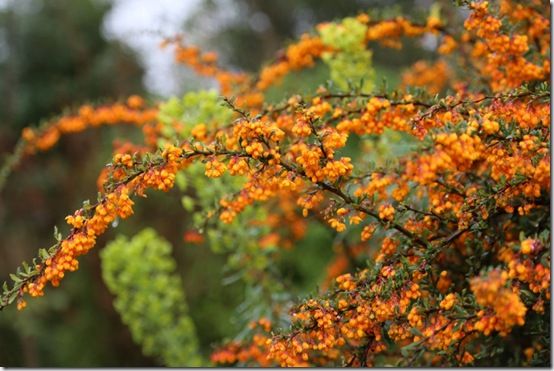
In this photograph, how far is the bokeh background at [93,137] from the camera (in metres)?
4.77

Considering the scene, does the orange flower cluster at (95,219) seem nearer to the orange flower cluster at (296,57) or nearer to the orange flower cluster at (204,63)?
the orange flower cluster at (296,57)

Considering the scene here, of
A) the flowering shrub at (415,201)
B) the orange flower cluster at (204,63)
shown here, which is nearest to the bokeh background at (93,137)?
the orange flower cluster at (204,63)

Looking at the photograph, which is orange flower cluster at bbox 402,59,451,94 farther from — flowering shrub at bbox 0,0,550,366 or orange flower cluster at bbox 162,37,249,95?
flowering shrub at bbox 0,0,550,366

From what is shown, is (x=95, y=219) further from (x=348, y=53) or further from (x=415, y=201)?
(x=348, y=53)

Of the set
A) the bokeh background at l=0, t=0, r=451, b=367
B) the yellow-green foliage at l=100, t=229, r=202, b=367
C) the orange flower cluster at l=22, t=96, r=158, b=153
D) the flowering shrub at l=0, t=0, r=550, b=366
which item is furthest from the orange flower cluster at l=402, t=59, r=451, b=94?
the yellow-green foliage at l=100, t=229, r=202, b=367

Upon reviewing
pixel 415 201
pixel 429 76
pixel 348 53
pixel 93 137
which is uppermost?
pixel 93 137

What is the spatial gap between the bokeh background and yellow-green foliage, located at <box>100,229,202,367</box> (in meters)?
0.45

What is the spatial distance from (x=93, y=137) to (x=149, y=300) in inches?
153

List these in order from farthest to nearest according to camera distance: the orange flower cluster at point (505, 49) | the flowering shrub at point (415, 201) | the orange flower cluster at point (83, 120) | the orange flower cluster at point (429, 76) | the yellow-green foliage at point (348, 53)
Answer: the orange flower cluster at point (429, 76), the orange flower cluster at point (83, 120), the yellow-green foliage at point (348, 53), the orange flower cluster at point (505, 49), the flowering shrub at point (415, 201)

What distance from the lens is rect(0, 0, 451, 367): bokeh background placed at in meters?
4.77

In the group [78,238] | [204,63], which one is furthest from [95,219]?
[204,63]

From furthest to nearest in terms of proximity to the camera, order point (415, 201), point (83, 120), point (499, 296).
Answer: point (83, 120)
point (415, 201)
point (499, 296)

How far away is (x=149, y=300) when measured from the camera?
3.06 m

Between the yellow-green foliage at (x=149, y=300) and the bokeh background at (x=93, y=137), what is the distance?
1.46 feet
